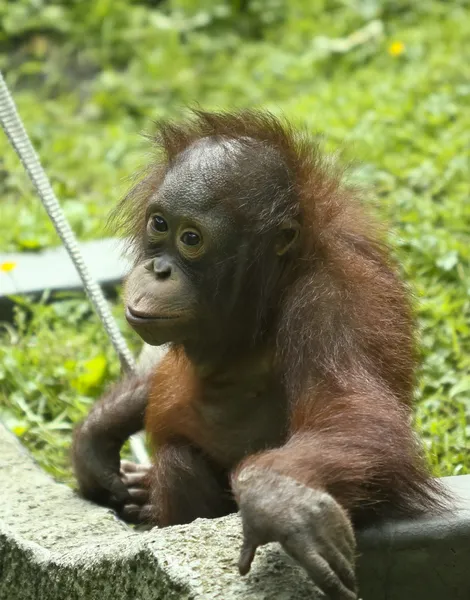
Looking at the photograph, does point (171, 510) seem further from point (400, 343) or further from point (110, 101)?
point (110, 101)

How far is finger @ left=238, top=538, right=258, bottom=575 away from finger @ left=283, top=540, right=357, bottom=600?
0.09 metres

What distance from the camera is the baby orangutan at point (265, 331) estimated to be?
9.68 ft

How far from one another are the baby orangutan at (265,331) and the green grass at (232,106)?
733 mm

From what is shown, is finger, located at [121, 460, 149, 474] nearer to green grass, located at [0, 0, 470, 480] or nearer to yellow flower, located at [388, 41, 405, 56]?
green grass, located at [0, 0, 470, 480]

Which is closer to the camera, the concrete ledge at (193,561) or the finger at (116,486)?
the concrete ledge at (193,561)

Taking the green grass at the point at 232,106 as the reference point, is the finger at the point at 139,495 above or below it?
below

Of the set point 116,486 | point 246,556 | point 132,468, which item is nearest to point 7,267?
point 132,468

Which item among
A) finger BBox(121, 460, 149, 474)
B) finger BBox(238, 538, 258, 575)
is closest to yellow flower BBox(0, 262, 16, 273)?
finger BBox(121, 460, 149, 474)

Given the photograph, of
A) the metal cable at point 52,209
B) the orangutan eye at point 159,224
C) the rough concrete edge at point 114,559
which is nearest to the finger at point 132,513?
the rough concrete edge at point 114,559

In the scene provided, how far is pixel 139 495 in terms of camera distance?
13.9 ft

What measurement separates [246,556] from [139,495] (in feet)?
5.47

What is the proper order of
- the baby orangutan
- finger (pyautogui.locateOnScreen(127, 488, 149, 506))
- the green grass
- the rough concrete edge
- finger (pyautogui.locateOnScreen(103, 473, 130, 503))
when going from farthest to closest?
the green grass < finger (pyautogui.locateOnScreen(127, 488, 149, 506)) < finger (pyautogui.locateOnScreen(103, 473, 130, 503)) < the baby orangutan < the rough concrete edge

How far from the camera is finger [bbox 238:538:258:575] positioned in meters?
2.61

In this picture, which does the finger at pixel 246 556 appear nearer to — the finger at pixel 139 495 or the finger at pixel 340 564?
the finger at pixel 340 564
